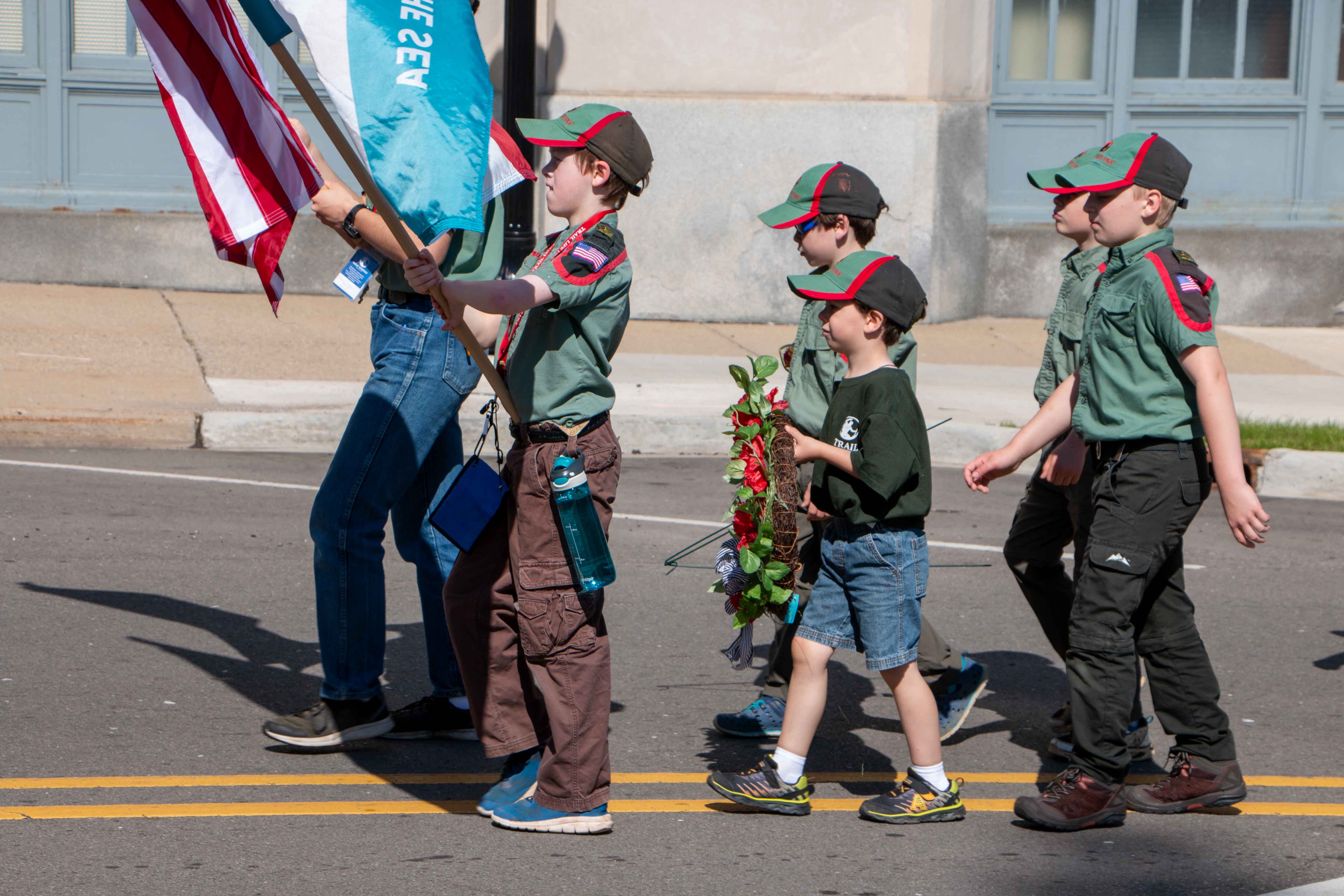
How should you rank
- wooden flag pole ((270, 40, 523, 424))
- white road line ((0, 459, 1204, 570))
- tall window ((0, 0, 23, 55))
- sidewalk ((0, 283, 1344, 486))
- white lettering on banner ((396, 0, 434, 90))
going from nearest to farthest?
1. wooden flag pole ((270, 40, 523, 424))
2. white lettering on banner ((396, 0, 434, 90))
3. white road line ((0, 459, 1204, 570))
4. sidewalk ((0, 283, 1344, 486))
5. tall window ((0, 0, 23, 55))

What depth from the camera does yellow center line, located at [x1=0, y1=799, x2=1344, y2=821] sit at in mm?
4305

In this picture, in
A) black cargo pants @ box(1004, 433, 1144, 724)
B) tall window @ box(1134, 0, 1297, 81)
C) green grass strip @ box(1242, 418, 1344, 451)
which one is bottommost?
green grass strip @ box(1242, 418, 1344, 451)

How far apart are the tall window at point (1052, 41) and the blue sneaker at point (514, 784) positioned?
40.0ft

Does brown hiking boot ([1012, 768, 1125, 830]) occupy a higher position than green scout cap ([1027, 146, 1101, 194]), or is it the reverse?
green scout cap ([1027, 146, 1101, 194])

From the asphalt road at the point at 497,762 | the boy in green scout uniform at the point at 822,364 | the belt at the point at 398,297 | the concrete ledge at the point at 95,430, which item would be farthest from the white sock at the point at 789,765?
the concrete ledge at the point at 95,430

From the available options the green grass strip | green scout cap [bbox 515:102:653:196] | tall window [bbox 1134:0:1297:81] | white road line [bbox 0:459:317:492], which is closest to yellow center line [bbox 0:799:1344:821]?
green scout cap [bbox 515:102:653:196]

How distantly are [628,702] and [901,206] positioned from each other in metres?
9.31

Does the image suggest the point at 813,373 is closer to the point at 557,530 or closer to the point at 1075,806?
the point at 557,530

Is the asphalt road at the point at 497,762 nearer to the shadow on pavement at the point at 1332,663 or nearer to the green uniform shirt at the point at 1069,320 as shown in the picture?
the shadow on pavement at the point at 1332,663

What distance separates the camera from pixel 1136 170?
4.51 meters

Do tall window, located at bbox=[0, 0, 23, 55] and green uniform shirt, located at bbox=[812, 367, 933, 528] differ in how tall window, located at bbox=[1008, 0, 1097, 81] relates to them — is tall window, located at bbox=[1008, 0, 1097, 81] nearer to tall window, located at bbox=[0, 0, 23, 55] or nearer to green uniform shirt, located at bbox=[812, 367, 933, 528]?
tall window, located at bbox=[0, 0, 23, 55]

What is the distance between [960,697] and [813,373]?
3.90 ft

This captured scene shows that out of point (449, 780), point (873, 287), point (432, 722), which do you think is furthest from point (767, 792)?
point (873, 287)

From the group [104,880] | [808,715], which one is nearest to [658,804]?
[808,715]
